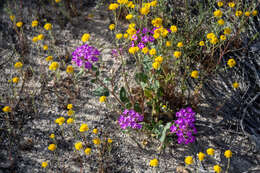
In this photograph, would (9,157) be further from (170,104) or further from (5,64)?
(170,104)

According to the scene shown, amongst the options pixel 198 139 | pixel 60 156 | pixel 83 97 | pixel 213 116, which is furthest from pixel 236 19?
pixel 60 156

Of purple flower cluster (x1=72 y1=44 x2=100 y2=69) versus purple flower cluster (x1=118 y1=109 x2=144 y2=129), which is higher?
purple flower cluster (x1=72 y1=44 x2=100 y2=69)

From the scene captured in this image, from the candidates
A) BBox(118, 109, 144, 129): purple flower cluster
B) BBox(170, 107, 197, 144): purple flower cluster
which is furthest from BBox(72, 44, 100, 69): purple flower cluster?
BBox(170, 107, 197, 144): purple flower cluster

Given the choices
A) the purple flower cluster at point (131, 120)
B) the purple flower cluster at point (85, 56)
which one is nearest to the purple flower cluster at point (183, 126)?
the purple flower cluster at point (131, 120)

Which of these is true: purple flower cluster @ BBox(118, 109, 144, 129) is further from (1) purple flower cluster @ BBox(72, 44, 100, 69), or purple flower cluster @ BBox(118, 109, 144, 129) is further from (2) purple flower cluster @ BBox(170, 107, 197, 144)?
(1) purple flower cluster @ BBox(72, 44, 100, 69)

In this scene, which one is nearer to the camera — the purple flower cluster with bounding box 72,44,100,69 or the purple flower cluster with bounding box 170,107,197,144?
the purple flower cluster with bounding box 170,107,197,144

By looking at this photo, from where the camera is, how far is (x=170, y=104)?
2.97 meters

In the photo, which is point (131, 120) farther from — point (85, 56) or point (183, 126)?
point (85, 56)

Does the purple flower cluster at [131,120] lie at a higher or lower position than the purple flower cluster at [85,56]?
lower

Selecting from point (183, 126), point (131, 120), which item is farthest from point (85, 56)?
point (183, 126)

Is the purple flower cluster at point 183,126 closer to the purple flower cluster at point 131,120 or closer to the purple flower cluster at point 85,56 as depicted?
the purple flower cluster at point 131,120

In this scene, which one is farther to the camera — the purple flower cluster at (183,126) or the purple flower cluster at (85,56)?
the purple flower cluster at (85,56)

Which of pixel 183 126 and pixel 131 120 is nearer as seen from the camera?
pixel 183 126

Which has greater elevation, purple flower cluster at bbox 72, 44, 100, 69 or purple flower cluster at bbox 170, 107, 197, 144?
purple flower cluster at bbox 72, 44, 100, 69
